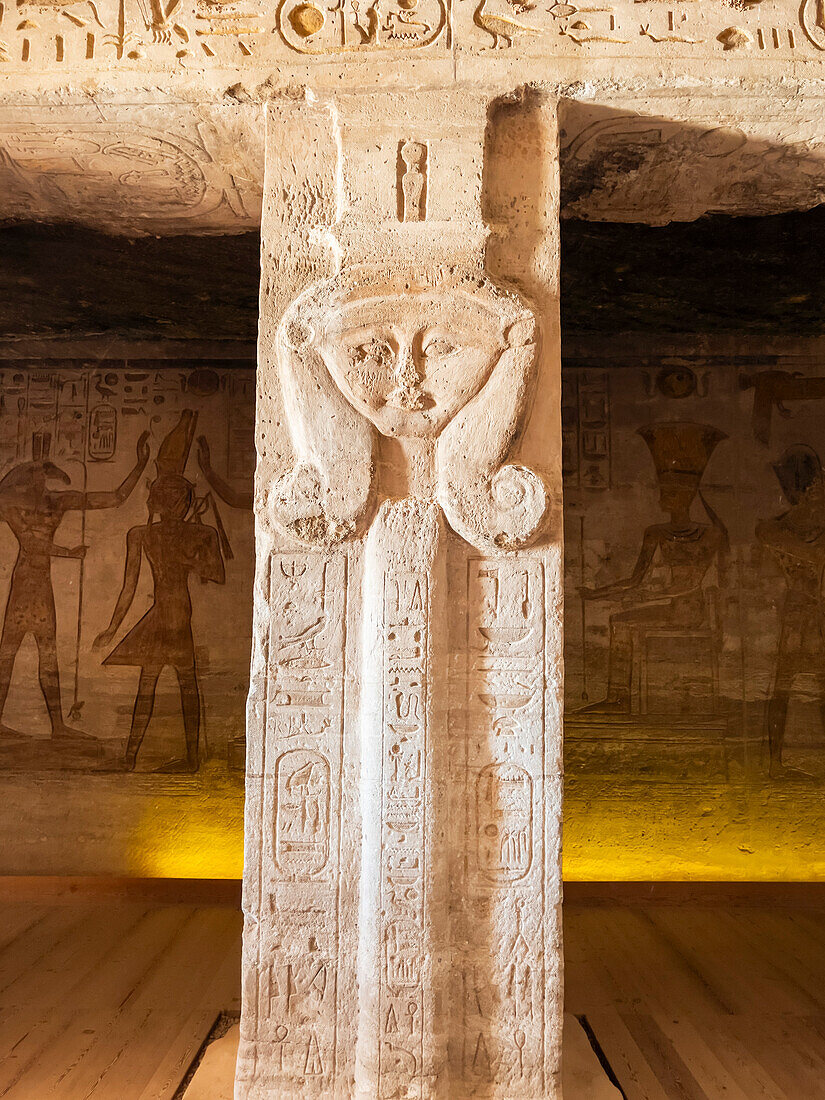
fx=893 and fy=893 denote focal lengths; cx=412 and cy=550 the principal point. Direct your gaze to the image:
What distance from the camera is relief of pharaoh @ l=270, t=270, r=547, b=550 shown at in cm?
237

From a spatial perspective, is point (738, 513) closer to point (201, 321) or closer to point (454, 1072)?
point (201, 321)

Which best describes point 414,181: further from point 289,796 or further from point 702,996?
point 702,996

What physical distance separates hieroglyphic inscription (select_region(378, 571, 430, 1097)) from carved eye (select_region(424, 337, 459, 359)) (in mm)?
604

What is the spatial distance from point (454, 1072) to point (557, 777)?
2.58 ft

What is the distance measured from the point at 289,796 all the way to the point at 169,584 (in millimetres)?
3379

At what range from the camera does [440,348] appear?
2439 mm

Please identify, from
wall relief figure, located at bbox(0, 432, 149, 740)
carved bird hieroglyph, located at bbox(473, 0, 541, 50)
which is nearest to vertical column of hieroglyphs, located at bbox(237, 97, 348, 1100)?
carved bird hieroglyph, located at bbox(473, 0, 541, 50)

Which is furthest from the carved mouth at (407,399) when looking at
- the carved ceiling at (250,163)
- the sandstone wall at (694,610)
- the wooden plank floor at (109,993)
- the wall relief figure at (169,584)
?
the wall relief figure at (169,584)

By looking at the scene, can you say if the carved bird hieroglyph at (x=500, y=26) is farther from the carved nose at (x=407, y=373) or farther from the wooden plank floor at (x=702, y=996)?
the wooden plank floor at (x=702, y=996)

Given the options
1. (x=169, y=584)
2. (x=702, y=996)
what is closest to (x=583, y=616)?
(x=702, y=996)

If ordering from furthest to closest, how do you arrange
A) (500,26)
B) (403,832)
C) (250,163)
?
(250,163) < (500,26) < (403,832)

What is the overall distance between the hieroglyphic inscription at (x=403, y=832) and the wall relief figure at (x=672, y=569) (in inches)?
127

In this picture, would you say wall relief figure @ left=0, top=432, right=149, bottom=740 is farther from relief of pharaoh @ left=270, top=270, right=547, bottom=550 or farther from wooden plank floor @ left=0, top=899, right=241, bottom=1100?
relief of pharaoh @ left=270, top=270, right=547, bottom=550

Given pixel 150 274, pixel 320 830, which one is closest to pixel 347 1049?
pixel 320 830
